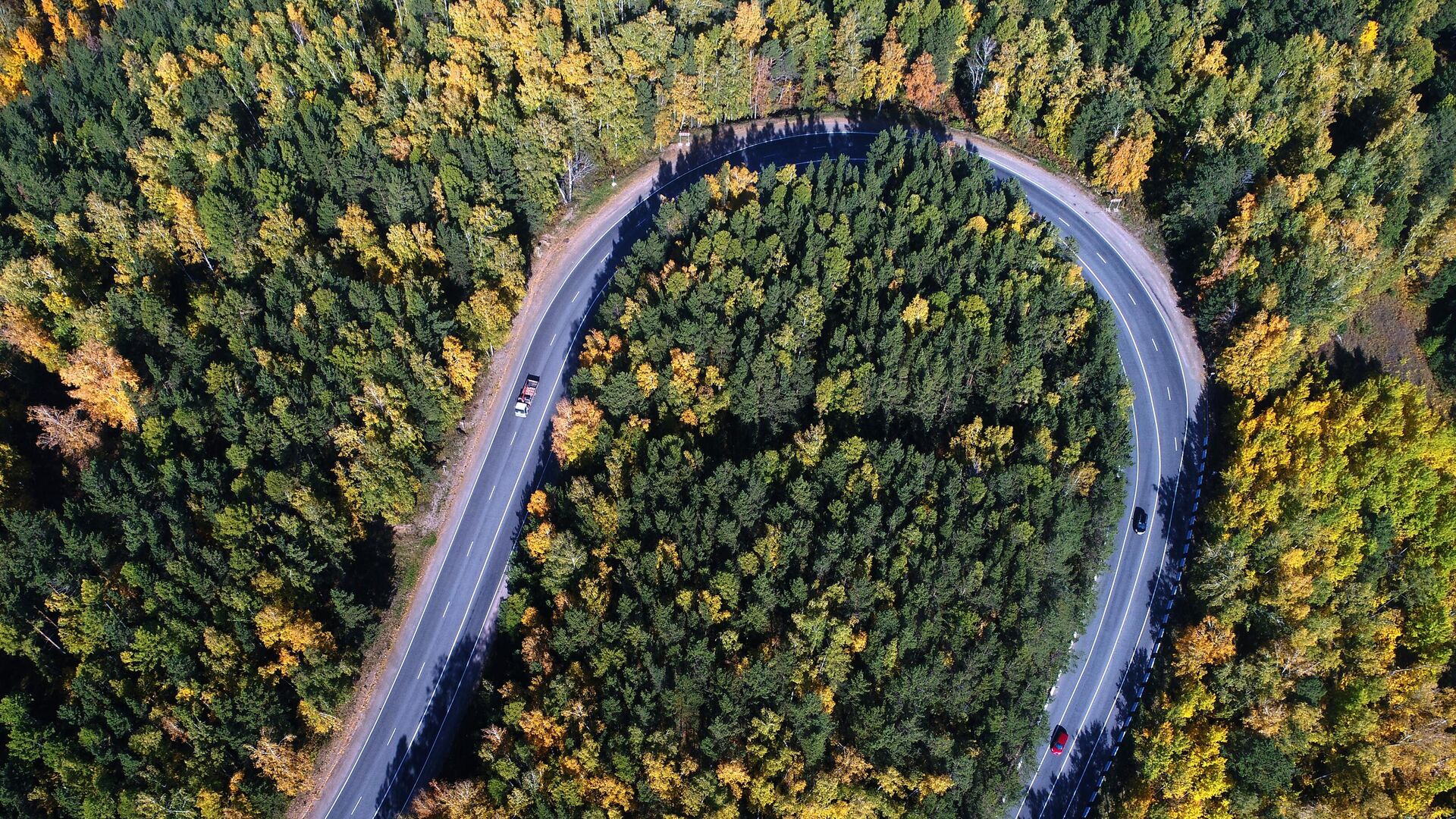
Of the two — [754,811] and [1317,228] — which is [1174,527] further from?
[754,811]

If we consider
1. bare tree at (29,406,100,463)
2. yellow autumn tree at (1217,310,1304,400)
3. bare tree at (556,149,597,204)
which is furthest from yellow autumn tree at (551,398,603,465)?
yellow autumn tree at (1217,310,1304,400)

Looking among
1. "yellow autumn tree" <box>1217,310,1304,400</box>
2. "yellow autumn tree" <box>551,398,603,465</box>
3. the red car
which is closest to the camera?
the red car

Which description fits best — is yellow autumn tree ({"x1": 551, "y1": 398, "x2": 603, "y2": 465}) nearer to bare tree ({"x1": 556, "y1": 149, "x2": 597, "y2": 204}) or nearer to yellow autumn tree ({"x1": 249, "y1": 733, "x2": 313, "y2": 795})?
yellow autumn tree ({"x1": 249, "y1": 733, "x2": 313, "y2": 795})

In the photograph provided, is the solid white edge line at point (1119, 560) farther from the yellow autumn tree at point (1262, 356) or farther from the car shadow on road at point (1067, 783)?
the yellow autumn tree at point (1262, 356)

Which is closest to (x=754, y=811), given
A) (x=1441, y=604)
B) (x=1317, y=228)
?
(x=1441, y=604)

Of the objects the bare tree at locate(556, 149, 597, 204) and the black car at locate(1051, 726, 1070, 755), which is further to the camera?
the bare tree at locate(556, 149, 597, 204)

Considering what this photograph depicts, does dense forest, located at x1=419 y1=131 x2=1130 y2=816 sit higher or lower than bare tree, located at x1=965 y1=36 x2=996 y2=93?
lower

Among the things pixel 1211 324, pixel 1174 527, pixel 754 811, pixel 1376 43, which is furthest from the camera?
pixel 1376 43
